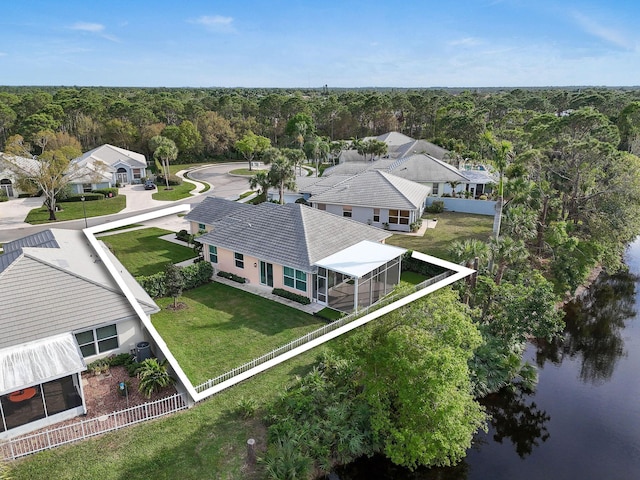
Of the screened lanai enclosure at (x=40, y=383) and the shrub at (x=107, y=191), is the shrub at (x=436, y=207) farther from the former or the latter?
the screened lanai enclosure at (x=40, y=383)

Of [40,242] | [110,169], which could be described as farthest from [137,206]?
[40,242]

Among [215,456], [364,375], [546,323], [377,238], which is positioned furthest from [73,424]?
[546,323]

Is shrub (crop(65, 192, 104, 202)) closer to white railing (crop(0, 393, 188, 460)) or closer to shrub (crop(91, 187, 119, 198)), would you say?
shrub (crop(91, 187, 119, 198))

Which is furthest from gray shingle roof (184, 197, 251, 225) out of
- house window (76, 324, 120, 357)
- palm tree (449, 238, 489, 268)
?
house window (76, 324, 120, 357)

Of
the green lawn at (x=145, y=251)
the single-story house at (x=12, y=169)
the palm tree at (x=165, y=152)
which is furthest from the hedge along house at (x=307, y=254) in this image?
the palm tree at (x=165, y=152)

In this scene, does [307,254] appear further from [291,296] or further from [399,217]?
[399,217]
